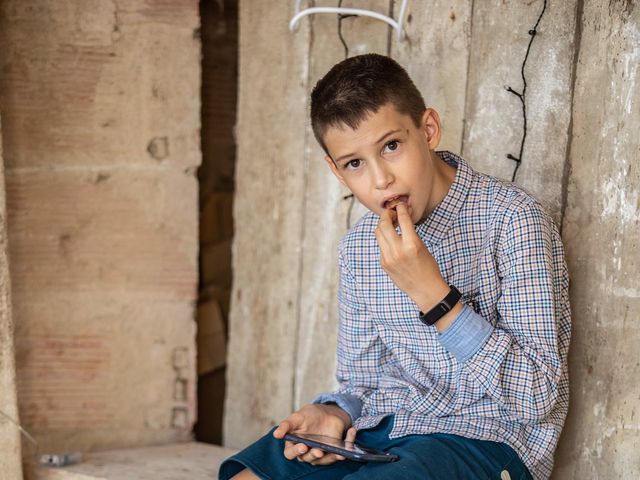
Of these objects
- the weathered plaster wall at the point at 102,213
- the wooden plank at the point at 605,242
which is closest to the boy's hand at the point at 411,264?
the wooden plank at the point at 605,242

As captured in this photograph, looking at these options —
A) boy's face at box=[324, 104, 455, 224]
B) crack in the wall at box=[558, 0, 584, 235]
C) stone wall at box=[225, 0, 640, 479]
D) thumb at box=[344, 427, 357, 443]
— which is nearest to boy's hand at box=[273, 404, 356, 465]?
thumb at box=[344, 427, 357, 443]

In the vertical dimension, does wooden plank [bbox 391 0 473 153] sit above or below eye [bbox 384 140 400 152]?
above

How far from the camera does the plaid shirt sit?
1619 millimetres

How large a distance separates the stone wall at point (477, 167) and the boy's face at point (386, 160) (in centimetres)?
50

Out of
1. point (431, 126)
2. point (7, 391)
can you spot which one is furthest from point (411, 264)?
point (7, 391)

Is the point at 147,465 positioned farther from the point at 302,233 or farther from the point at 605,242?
the point at 605,242

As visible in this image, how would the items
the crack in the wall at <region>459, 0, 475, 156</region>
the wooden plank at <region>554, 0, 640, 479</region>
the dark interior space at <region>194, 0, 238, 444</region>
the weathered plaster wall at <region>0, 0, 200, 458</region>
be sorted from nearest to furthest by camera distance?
the wooden plank at <region>554, 0, 640, 479</region>
the crack in the wall at <region>459, 0, 475, 156</region>
the weathered plaster wall at <region>0, 0, 200, 458</region>
the dark interior space at <region>194, 0, 238, 444</region>

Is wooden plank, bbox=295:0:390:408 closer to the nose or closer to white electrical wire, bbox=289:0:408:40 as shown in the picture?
white electrical wire, bbox=289:0:408:40

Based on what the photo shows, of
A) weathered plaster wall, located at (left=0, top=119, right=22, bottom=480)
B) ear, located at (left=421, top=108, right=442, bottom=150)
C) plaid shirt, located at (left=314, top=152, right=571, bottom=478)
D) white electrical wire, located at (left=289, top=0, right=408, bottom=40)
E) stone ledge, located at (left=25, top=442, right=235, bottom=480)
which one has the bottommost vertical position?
stone ledge, located at (left=25, top=442, right=235, bottom=480)

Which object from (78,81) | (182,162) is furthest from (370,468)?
(78,81)

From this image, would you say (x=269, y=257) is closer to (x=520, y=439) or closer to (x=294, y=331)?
(x=294, y=331)

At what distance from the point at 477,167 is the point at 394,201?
1.91ft

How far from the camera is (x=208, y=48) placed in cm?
315

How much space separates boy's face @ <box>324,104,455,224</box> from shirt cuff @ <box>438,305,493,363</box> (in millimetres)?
266
